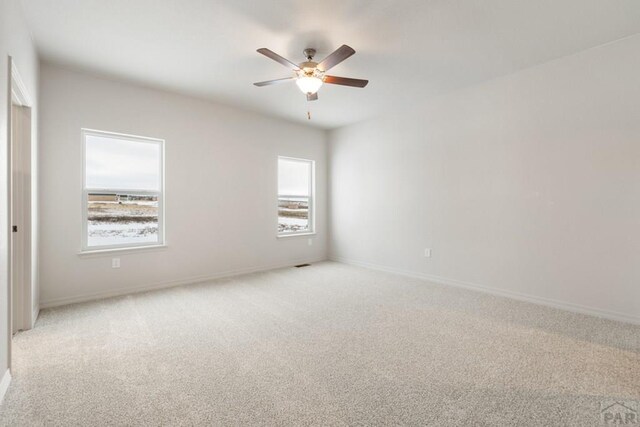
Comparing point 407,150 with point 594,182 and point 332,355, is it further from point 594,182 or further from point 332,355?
point 332,355

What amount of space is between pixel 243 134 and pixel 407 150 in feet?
8.88

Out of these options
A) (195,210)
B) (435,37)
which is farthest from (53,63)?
(435,37)

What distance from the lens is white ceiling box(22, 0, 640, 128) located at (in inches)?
96.0

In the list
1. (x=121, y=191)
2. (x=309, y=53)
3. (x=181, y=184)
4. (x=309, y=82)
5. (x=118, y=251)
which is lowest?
(x=118, y=251)

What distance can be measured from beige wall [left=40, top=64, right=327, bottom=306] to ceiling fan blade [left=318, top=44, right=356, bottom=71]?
2484mm

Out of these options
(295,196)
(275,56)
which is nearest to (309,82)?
(275,56)

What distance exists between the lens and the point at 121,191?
392cm

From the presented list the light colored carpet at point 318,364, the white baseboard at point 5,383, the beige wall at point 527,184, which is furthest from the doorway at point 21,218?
the beige wall at point 527,184

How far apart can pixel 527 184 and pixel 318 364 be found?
10.5ft

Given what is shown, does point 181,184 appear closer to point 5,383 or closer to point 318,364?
→ point 5,383

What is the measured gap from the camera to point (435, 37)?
286 centimetres

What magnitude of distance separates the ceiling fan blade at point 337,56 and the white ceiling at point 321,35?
281 millimetres

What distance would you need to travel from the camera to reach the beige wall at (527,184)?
2.99m

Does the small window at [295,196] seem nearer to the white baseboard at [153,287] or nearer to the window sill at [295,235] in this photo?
the window sill at [295,235]
